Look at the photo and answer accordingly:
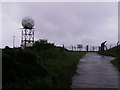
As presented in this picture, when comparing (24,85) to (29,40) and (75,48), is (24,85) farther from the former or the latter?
(75,48)

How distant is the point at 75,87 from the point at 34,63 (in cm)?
217

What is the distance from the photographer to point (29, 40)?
4844cm

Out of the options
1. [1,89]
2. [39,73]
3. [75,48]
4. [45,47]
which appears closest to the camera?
[1,89]

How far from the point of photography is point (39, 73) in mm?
11094

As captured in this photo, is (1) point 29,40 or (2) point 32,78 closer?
(2) point 32,78

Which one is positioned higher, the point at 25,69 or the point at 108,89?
the point at 25,69

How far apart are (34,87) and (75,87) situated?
2710mm

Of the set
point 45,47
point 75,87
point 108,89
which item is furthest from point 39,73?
point 45,47

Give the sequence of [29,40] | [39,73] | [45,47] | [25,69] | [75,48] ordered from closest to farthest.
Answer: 1. [25,69]
2. [39,73]
3. [45,47]
4. [29,40]
5. [75,48]

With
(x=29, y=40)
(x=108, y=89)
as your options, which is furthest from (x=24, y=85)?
(x=29, y=40)

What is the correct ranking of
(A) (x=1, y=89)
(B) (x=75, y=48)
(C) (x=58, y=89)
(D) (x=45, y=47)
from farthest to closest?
1. (B) (x=75, y=48)
2. (D) (x=45, y=47)
3. (C) (x=58, y=89)
4. (A) (x=1, y=89)

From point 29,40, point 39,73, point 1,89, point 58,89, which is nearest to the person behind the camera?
point 1,89

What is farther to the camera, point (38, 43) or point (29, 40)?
point (29, 40)

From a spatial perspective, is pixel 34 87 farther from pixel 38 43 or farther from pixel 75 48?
pixel 75 48
